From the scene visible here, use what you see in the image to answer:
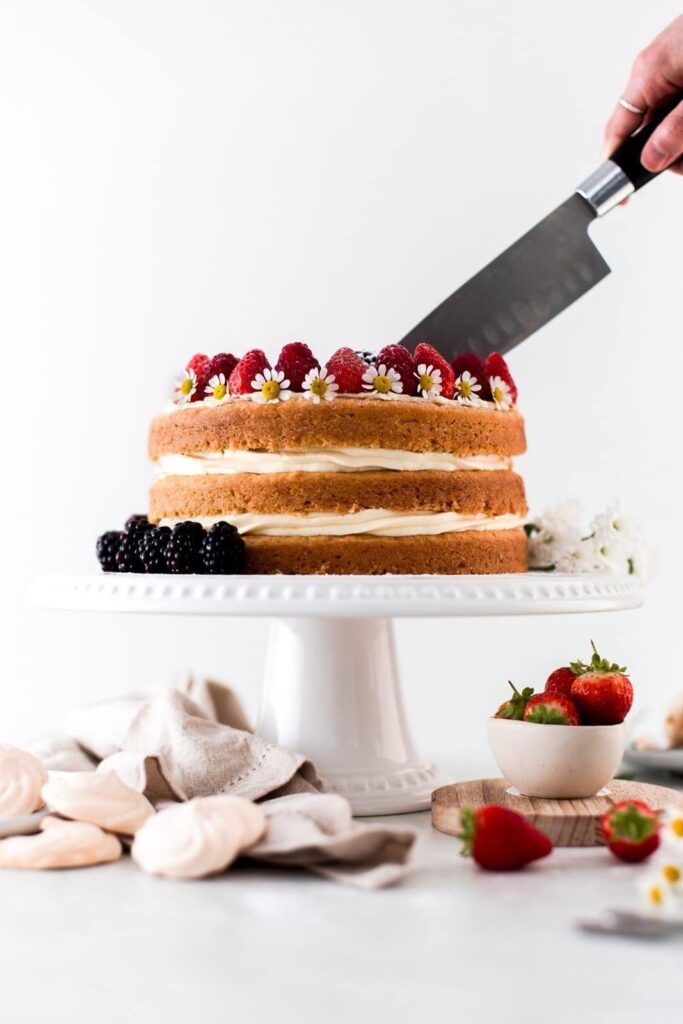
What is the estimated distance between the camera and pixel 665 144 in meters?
2.81

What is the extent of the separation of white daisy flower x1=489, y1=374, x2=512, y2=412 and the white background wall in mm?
1427

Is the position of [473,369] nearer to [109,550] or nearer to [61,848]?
[109,550]

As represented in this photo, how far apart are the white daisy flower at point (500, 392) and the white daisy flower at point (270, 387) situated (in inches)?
18.4

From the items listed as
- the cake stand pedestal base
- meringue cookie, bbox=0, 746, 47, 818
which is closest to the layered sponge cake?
the cake stand pedestal base

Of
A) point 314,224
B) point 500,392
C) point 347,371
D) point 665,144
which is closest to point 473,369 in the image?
point 500,392

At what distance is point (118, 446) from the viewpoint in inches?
170

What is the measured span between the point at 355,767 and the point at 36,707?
218 centimetres

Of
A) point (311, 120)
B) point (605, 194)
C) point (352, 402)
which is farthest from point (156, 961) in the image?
point (311, 120)

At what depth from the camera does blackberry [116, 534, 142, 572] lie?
2.54 metres

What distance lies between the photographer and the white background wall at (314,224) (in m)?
4.20

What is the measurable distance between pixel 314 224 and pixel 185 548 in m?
2.10

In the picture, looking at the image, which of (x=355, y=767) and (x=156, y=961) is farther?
(x=355, y=767)

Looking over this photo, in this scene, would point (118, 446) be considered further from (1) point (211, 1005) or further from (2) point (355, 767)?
(1) point (211, 1005)

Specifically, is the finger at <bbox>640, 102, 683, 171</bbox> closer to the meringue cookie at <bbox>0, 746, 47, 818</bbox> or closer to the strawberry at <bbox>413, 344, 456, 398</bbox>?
the strawberry at <bbox>413, 344, 456, 398</bbox>
